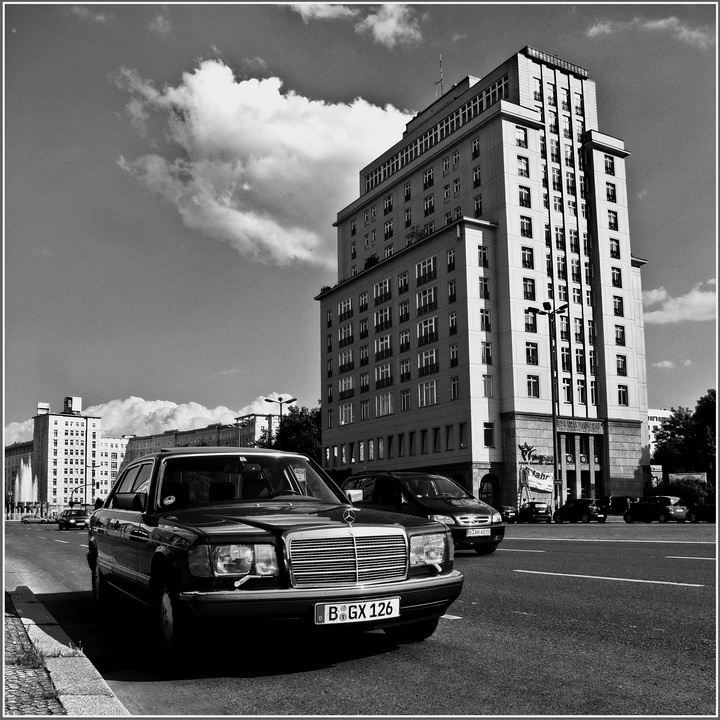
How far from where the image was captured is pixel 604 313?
6919 centimetres

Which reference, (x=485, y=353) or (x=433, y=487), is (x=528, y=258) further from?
(x=433, y=487)

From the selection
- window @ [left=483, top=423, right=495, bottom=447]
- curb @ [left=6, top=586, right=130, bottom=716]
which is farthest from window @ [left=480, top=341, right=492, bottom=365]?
curb @ [left=6, top=586, right=130, bottom=716]

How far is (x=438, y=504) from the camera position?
16.3 meters

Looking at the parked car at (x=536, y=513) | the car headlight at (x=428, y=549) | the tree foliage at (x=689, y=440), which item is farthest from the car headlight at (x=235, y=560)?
the tree foliage at (x=689, y=440)

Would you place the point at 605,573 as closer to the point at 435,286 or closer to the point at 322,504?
the point at 322,504

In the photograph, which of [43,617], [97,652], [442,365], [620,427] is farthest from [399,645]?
[620,427]

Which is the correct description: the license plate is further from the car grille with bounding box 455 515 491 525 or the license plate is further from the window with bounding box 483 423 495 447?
the window with bounding box 483 423 495 447

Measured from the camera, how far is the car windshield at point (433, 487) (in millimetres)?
16703

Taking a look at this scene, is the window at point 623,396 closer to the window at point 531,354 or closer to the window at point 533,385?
the window at point 533,385

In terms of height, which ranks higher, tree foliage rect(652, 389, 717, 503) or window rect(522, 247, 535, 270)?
window rect(522, 247, 535, 270)

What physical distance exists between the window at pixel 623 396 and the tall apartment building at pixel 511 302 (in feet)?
0.65

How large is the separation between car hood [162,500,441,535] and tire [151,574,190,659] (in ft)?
1.51

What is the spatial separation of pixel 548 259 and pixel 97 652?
209 feet

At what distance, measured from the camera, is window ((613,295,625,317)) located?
7044 cm
